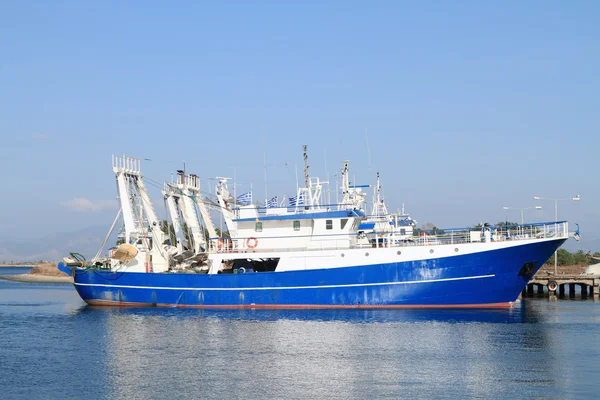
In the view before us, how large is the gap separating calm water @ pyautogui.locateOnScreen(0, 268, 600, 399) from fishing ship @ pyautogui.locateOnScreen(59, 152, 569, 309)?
1515 mm

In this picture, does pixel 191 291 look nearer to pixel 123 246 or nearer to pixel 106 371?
pixel 123 246

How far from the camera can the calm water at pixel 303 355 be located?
77.8ft

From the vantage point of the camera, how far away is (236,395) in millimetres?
22922

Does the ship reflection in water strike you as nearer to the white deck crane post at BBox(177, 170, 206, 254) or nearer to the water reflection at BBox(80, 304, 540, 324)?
the water reflection at BBox(80, 304, 540, 324)

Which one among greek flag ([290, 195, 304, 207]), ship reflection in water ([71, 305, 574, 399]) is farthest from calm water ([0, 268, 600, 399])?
greek flag ([290, 195, 304, 207])

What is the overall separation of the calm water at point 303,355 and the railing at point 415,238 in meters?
4.22

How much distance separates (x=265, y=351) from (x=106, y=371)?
6.67 m

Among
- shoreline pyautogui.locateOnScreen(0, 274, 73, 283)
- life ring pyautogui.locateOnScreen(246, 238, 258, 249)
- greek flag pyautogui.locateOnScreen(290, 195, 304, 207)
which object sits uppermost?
greek flag pyautogui.locateOnScreen(290, 195, 304, 207)

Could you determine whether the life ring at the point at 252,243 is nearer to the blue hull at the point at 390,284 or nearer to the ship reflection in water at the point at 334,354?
the blue hull at the point at 390,284

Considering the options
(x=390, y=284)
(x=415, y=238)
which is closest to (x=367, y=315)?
(x=390, y=284)

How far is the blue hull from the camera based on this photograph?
40938 millimetres

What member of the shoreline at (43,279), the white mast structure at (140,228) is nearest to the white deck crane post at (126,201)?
the white mast structure at (140,228)

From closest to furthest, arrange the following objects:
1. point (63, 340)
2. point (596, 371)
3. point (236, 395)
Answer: point (236, 395) < point (596, 371) < point (63, 340)

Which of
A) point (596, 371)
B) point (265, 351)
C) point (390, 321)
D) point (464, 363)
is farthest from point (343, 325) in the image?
point (596, 371)
